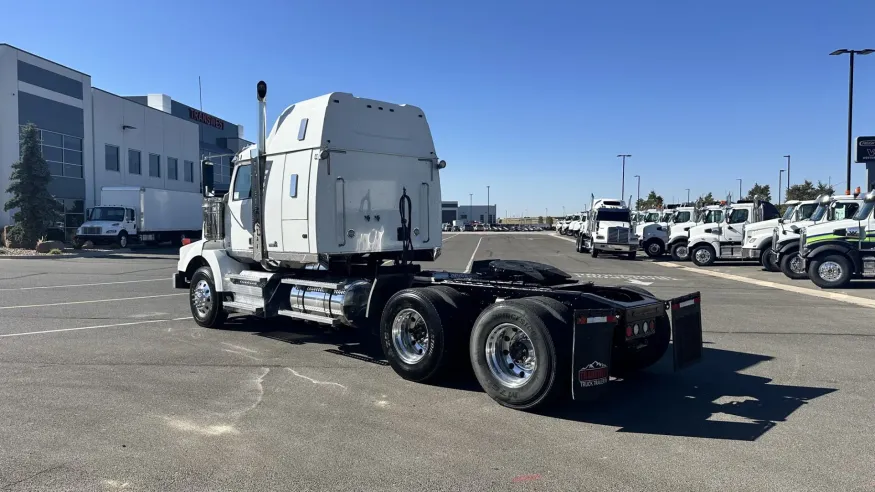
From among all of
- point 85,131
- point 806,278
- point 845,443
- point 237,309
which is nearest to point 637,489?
point 845,443

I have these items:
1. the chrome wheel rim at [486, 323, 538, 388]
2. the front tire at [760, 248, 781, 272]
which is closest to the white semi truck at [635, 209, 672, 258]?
the front tire at [760, 248, 781, 272]

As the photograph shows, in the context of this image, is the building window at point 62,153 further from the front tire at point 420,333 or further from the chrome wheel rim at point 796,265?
the chrome wheel rim at point 796,265

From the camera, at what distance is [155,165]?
49.1m

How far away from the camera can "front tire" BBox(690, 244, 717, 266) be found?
2505 centimetres

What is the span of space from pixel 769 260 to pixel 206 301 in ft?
62.0

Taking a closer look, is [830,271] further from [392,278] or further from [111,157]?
[111,157]

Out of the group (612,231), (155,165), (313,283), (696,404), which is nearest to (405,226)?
(313,283)

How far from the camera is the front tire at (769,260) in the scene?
21.0 m

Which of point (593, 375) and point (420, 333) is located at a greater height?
point (420, 333)

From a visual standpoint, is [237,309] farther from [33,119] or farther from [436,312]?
[33,119]

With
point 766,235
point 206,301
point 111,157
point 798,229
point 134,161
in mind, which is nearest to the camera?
point 206,301

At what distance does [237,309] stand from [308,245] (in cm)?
216

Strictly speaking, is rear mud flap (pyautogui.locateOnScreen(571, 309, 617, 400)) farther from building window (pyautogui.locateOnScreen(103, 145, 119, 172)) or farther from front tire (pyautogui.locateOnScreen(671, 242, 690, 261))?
building window (pyautogui.locateOnScreen(103, 145, 119, 172))

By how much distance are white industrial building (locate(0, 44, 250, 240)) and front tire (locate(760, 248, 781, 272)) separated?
77.7 ft
